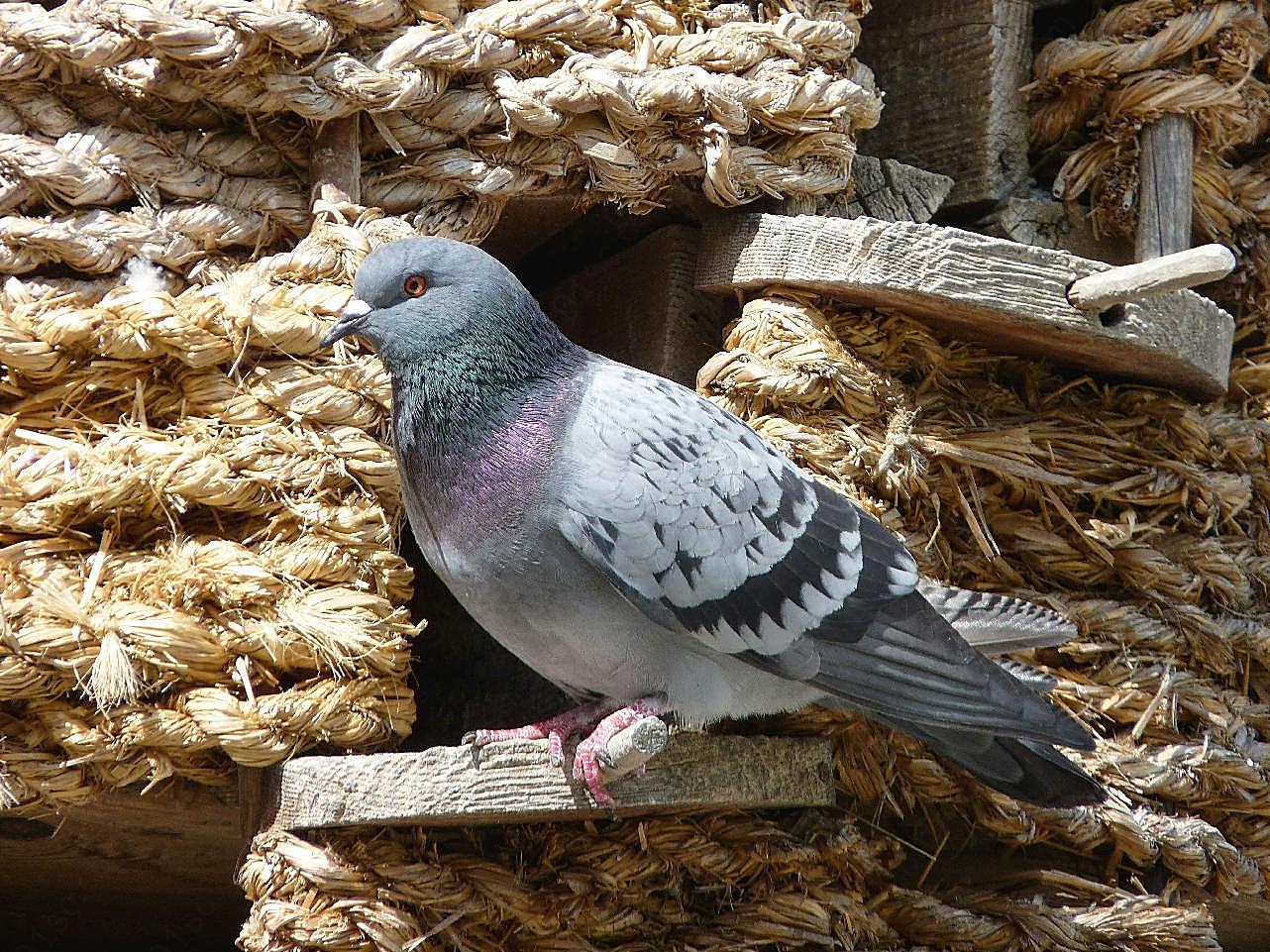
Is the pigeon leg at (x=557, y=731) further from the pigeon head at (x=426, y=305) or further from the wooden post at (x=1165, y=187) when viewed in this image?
the wooden post at (x=1165, y=187)

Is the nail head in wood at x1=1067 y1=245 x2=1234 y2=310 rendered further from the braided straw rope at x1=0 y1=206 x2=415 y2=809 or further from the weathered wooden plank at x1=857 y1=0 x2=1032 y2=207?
the braided straw rope at x1=0 y1=206 x2=415 y2=809

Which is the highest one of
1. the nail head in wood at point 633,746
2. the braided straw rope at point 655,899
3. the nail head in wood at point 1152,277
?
the nail head in wood at point 1152,277

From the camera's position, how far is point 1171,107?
2455 millimetres

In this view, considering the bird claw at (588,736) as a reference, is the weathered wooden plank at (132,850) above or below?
below

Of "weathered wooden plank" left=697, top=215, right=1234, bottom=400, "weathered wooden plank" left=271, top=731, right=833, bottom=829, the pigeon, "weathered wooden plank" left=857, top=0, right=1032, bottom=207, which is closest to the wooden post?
"weathered wooden plank" left=697, top=215, right=1234, bottom=400

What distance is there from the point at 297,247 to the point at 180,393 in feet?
0.87

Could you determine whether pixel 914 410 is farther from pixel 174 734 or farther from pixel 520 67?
pixel 174 734

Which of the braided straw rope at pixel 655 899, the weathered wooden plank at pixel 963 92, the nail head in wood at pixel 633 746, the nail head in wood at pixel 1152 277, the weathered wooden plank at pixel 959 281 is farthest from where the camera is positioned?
the weathered wooden plank at pixel 963 92

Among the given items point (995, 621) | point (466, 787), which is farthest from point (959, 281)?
point (466, 787)

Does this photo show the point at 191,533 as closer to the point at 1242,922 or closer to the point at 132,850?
the point at 132,850

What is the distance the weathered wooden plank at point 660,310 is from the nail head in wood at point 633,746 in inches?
30.4

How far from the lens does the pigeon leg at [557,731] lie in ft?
6.05

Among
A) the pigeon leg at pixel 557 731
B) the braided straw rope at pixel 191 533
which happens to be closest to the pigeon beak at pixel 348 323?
the braided straw rope at pixel 191 533

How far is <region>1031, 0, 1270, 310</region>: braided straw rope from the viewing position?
247cm
